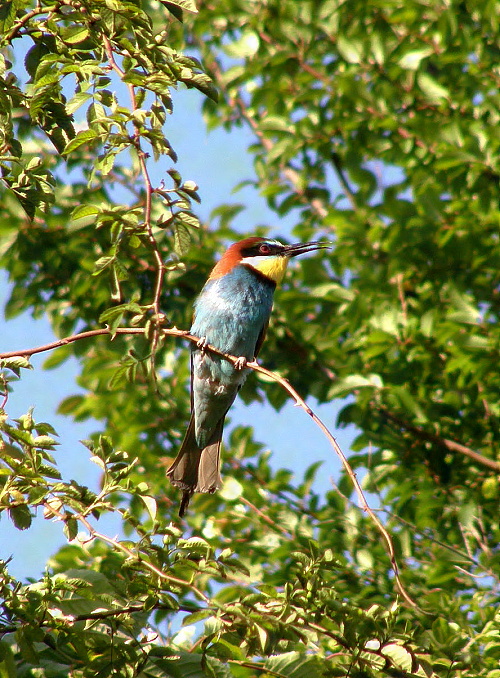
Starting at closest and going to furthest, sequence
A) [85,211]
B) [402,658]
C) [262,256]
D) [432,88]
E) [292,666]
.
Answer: [292,666]
[402,658]
[85,211]
[262,256]
[432,88]

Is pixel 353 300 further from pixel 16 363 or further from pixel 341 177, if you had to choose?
pixel 16 363

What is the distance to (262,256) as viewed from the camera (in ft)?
14.2

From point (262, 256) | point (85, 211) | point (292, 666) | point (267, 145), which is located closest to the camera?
point (292, 666)

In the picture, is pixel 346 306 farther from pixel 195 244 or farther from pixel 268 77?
pixel 268 77

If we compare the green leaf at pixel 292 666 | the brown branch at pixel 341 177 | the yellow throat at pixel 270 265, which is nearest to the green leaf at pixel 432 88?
the brown branch at pixel 341 177

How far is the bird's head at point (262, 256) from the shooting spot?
13.8 feet

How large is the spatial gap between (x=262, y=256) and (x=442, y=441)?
51.2 inches

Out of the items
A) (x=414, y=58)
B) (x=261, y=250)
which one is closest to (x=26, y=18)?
(x=261, y=250)

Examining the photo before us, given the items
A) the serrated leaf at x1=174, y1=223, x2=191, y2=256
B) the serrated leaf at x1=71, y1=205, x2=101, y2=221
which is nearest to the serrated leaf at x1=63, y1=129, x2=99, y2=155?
the serrated leaf at x1=71, y1=205, x2=101, y2=221

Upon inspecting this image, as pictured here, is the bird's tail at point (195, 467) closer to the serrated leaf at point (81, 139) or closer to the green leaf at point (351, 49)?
the serrated leaf at point (81, 139)

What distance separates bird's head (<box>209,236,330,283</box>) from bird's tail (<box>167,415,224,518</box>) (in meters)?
0.86

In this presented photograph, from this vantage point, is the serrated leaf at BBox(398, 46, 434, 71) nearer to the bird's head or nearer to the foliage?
the foliage

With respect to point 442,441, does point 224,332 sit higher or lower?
higher

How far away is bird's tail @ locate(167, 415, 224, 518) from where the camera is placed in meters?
3.71
